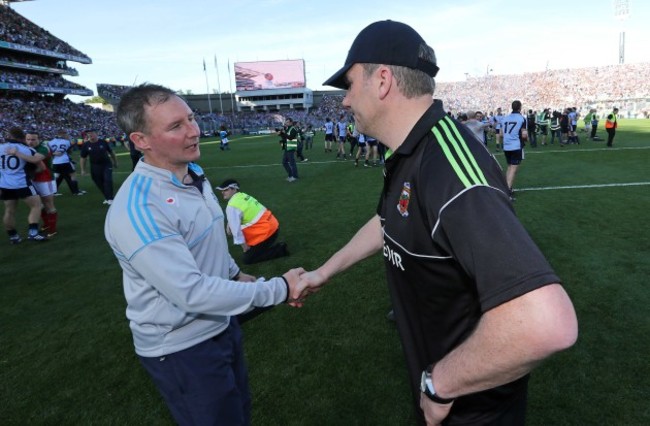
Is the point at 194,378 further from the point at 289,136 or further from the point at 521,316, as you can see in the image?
the point at 289,136

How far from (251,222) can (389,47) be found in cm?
563

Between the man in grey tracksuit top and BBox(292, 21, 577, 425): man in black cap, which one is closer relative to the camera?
BBox(292, 21, 577, 425): man in black cap

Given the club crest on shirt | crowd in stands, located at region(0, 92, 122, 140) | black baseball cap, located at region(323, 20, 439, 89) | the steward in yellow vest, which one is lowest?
the steward in yellow vest

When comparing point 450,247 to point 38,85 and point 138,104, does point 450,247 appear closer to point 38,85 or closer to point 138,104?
point 138,104

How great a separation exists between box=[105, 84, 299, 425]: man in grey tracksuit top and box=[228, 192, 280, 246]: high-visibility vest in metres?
4.45

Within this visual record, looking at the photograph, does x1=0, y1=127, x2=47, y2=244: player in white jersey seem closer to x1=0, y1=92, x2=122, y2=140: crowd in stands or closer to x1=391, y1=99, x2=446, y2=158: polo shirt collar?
x1=391, y1=99, x2=446, y2=158: polo shirt collar

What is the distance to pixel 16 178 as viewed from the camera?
8.47 m

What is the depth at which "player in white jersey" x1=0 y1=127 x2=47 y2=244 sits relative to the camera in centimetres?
830

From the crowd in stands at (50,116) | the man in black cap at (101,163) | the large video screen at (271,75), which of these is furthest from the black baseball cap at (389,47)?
the large video screen at (271,75)

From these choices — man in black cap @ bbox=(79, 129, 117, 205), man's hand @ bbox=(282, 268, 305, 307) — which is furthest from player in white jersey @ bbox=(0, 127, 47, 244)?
man's hand @ bbox=(282, 268, 305, 307)

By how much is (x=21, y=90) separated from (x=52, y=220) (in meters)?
55.4

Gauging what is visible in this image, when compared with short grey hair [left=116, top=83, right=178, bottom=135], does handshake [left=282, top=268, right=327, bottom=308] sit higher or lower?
lower

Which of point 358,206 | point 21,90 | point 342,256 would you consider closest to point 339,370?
point 342,256

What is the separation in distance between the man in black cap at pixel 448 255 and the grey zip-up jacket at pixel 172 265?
0.84m
